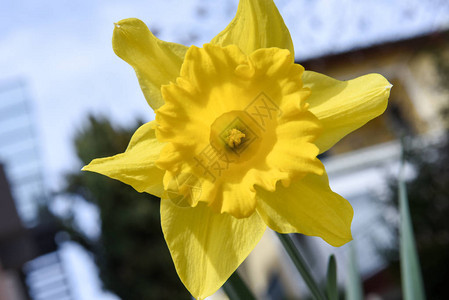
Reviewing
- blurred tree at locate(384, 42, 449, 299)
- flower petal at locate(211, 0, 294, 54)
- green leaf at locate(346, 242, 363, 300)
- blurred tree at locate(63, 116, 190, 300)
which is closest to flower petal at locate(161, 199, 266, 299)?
flower petal at locate(211, 0, 294, 54)

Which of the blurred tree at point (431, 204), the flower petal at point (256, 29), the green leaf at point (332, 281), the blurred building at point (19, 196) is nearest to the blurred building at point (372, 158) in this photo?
the blurred tree at point (431, 204)

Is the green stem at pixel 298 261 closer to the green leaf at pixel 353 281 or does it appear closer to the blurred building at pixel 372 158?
the green leaf at pixel 353 281

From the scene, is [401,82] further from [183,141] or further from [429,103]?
[183,141]

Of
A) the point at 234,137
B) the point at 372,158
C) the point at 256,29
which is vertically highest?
the point at 256,29

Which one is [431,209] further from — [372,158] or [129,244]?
[129,244]

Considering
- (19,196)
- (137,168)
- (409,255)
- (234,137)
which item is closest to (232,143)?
(234,137)
